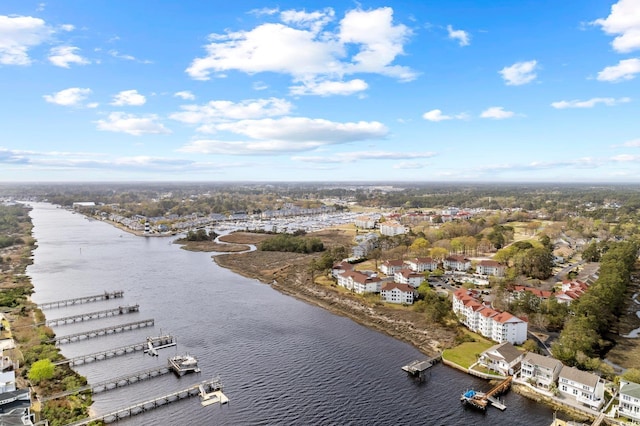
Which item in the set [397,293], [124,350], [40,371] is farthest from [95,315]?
[397,293]

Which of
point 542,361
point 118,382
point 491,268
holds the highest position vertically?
point 491,268

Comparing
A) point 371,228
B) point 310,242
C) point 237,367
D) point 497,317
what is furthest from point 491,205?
point 237,367

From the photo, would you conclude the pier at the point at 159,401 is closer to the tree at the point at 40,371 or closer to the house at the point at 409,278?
the tree at the point at 40,371

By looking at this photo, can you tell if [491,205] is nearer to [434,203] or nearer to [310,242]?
[434,203]

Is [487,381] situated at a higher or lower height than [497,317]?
lower

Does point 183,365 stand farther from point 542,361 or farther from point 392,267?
point 392,267

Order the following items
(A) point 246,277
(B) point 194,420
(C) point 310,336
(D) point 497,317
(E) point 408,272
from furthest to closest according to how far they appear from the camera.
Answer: (A) point 246,277 → (E) point 408,272 → (C) point 310,336 → (D) point 497,317 → (B) point 194,420

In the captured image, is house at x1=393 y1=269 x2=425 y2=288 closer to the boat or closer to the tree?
the boat

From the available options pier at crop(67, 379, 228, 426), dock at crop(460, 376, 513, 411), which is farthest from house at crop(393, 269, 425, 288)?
pier at crop(67, 379, 228, 426)
